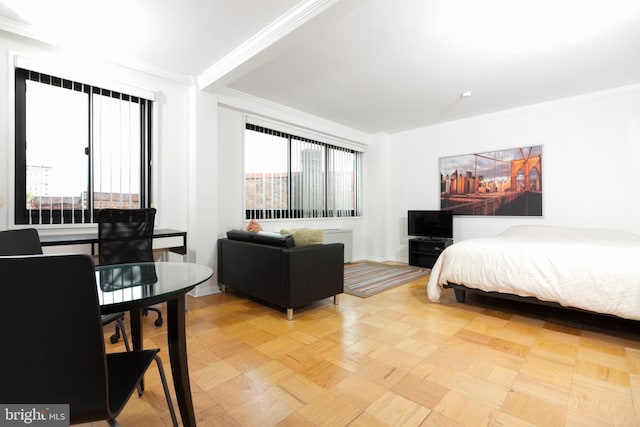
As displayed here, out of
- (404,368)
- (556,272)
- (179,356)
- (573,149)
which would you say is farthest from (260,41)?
(573,149)

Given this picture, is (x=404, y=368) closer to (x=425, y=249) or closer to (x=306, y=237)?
(x=306, y=237)

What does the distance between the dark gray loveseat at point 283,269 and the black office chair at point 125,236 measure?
889mm

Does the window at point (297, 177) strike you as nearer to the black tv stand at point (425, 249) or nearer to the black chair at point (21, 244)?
the black tv stand at point (425, 249)

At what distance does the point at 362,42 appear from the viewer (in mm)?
2867

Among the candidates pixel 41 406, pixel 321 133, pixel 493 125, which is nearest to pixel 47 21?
pixel 41 406

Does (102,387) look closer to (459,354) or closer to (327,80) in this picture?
(459,354)

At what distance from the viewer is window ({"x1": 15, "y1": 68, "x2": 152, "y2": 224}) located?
108 inches

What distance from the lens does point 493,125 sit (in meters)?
5.01

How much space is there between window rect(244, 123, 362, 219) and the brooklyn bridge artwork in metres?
1.83

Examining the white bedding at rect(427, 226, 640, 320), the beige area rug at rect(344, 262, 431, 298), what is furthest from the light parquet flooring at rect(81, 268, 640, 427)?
the beige area rug at rect(344, 262, 431, 298)

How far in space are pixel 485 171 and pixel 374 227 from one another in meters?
2.29

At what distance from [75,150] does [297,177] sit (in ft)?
9.78

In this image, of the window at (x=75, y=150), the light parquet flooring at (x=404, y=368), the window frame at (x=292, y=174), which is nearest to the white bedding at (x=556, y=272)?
the light parquet flooring at (x=404, y=368)

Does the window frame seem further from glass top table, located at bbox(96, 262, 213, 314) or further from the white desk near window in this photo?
glass top table, located at bbox(96, 262, 213, 314)
